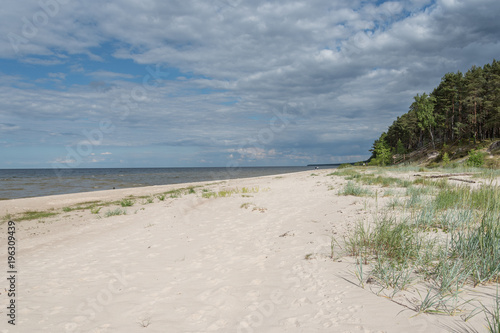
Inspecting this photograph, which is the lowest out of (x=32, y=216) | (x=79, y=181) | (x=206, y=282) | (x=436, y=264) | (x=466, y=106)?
(x=32, y=216)

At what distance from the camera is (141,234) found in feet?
31.5

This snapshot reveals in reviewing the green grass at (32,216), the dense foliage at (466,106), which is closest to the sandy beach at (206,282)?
the green grass at (32,216)

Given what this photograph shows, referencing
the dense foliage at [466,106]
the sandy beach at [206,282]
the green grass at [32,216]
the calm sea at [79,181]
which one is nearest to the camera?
the sandy beach at [206,282]

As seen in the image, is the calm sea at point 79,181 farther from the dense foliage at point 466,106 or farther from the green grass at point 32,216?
the dense foliage at point 466,106

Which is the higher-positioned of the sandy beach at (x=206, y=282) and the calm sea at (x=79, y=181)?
the calm sea at (x=79, y=181)

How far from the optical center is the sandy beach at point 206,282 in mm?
3654

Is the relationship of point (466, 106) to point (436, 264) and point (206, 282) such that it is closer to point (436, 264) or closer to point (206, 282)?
point (436, 264)

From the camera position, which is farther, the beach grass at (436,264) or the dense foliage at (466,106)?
the dense foliage at (466,106)

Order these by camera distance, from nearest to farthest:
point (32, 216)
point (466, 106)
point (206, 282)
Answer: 1. point (206, 282)
2. point (32, 216)
3. point (466, 106)

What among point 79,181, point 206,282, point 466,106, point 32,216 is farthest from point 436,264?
point 466,106

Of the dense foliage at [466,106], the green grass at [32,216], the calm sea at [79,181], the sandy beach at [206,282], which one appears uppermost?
the dense foliage at [466,106]

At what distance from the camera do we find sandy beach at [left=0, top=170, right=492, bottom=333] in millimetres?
3654

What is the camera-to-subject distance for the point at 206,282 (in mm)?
5199

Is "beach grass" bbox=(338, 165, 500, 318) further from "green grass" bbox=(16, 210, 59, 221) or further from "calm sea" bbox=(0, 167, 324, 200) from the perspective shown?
"calm sea" bbox=(0, 167, 324, 200)
